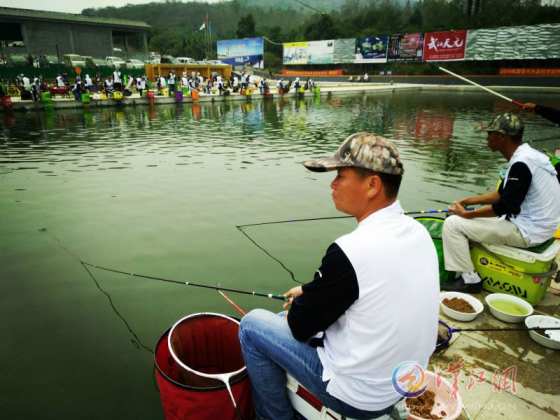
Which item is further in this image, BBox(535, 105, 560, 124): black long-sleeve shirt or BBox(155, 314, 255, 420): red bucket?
BBox(535, 105, 560, 124): black long-sleeve shirt

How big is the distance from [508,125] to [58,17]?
55.3m

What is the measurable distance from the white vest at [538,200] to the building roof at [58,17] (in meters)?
52.8

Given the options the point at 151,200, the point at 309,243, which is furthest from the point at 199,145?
the point at 309,243

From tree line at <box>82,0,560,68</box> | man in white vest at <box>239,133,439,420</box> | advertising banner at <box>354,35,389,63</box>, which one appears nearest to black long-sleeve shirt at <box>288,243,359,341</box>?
man in white vest at <box>239,133,439,420</box>

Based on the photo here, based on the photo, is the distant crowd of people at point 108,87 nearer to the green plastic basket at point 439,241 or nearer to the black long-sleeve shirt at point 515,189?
the green plastic basket at point 439,241

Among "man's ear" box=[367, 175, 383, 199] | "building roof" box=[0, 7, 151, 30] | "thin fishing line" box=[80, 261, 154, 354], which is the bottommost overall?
"thin fishing line" box=[80, 261, 154, 354]

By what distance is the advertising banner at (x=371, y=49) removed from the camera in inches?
2100

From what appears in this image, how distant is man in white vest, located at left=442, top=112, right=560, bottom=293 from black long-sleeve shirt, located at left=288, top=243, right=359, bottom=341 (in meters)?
2.39

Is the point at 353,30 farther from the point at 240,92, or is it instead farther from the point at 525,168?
the point at 525,168

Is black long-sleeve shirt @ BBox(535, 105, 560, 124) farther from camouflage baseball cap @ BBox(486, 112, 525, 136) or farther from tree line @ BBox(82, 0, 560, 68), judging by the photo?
tree line @ BBox(82, 0, 560, 68)

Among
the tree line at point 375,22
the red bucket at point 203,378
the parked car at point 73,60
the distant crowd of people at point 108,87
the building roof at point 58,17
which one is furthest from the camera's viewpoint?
the tree line at point 375,22

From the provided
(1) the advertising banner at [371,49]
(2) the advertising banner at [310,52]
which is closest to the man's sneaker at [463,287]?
(1) the advertising banner at [371,49]

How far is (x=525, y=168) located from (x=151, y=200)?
21.2 feet

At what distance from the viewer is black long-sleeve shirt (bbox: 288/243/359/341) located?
1427 mm
